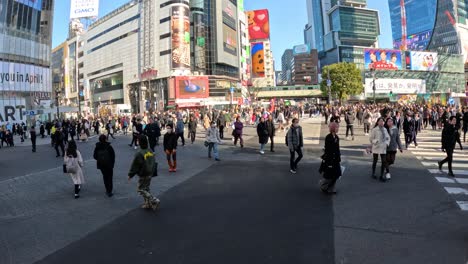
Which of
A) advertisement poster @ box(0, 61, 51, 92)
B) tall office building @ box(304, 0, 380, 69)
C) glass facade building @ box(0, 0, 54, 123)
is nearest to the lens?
glass facade building @ box(0, 0, 54, 123)

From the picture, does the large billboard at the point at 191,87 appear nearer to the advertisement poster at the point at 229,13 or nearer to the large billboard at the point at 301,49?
the advertisement poster at the point at 229,13

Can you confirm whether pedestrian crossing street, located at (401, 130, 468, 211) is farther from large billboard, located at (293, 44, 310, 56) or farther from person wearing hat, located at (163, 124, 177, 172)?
large billboard, located at (293, 44, 310, 56)

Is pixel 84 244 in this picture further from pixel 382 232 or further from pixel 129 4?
Result: pixel 129 4

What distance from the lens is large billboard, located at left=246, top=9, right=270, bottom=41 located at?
4948 inches

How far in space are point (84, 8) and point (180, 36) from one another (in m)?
44.4

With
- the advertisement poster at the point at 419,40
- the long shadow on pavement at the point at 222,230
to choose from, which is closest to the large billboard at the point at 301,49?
the advertisement poster at the point at 419,40

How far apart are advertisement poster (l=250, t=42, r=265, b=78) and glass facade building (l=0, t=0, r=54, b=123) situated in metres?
79.1

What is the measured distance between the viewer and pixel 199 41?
249 ft

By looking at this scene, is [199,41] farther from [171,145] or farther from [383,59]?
[171,145]

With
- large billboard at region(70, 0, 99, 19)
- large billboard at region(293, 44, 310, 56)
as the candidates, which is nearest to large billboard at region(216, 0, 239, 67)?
large billboard at region(70, 0, 99, 19)

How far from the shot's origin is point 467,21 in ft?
383

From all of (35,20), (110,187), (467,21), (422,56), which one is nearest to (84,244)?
(110,187)

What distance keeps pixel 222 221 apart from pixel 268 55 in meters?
167

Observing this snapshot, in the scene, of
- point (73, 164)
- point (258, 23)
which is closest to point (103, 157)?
point (73, 164)
